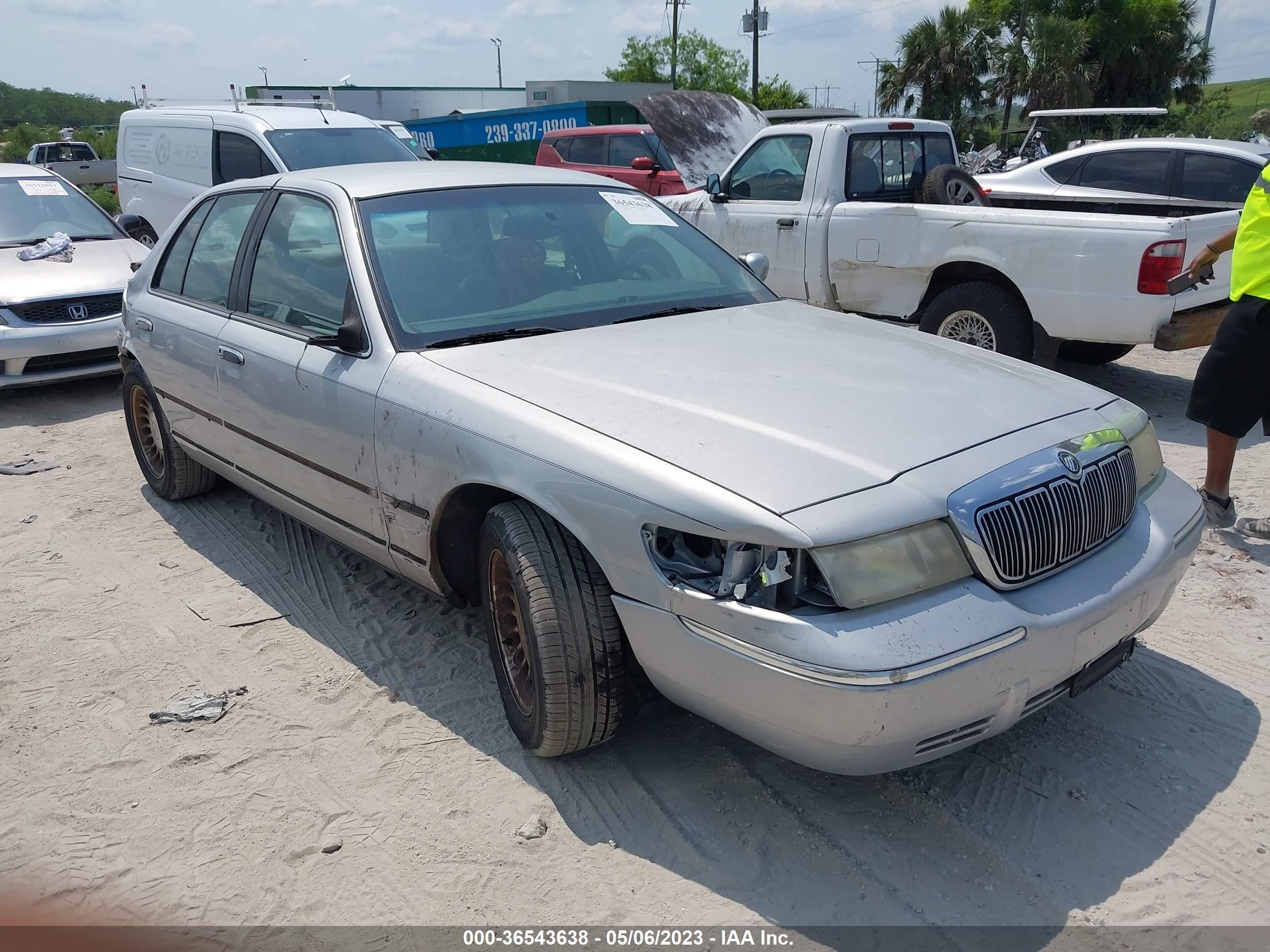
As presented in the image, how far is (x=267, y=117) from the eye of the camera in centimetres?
966

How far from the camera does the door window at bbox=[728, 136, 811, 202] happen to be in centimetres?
782

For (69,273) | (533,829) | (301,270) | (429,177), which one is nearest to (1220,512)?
(533,829)

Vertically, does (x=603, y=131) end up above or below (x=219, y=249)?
above

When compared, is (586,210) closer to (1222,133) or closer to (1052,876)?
(1052,876)

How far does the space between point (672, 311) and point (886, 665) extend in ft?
6.11

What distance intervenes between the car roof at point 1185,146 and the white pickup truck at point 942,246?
7.34 ft

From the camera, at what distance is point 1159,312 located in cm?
586

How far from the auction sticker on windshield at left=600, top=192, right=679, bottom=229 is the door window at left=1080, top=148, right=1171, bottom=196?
662cm

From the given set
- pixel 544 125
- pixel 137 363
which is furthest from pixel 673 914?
pixel 544 125

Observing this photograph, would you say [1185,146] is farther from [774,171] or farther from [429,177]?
[429,177]

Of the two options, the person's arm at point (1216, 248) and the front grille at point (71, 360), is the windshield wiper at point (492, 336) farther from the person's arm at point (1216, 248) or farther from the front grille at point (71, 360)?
the front grille at point (71, 360)

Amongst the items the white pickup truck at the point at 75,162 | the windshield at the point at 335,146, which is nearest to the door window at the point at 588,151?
the windshield at the point at 335,146

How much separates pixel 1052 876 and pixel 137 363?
4783mm

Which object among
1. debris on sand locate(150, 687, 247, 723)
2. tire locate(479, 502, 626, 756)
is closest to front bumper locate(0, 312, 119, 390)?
debris on sand locate(150, 687, 247, 723)
